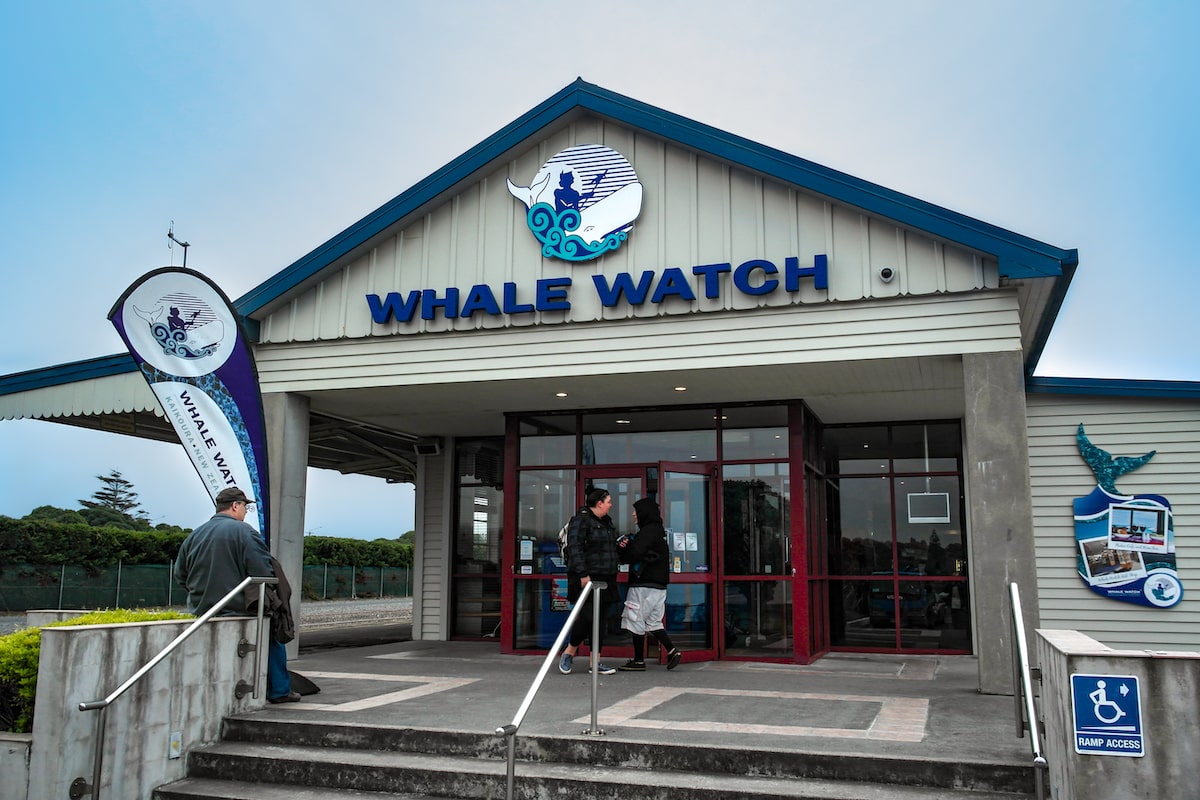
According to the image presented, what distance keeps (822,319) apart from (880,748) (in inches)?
177

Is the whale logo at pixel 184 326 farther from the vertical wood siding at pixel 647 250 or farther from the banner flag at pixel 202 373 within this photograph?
the vertical wood siding at pixel 647 250

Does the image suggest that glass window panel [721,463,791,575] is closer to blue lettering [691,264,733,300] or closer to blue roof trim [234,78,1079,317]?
blue lettering [691,264,733,300]

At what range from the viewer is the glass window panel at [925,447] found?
42.7 ft

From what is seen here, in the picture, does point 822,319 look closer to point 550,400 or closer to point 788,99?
point 550,400

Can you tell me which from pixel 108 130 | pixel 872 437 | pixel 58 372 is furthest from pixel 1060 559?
pixel 108 130

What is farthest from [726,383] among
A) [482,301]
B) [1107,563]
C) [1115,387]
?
[1107,563]

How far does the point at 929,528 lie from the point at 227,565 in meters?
9.08

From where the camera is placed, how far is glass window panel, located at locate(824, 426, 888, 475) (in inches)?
520

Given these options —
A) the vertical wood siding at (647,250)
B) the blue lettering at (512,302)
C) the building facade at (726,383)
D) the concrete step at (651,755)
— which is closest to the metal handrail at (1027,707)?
the concrete step at (651,755)

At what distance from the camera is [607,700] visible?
8.00m

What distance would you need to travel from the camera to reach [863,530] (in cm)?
1313

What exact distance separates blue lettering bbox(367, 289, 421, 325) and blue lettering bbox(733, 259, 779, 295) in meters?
3.59

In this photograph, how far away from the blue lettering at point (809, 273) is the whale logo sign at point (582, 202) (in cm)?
172

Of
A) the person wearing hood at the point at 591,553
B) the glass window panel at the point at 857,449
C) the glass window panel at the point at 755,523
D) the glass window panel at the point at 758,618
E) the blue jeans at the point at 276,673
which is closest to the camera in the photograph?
the blue jeans at the point at 276,673
